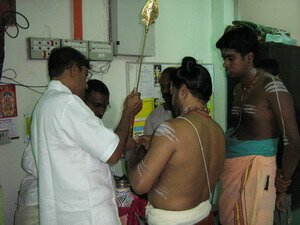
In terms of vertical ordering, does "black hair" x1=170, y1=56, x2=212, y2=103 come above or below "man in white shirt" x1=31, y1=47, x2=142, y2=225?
above

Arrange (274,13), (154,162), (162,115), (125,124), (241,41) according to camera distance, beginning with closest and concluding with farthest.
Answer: (154,162)
(125,124)
(241,41)
(162,115)
(274,13)

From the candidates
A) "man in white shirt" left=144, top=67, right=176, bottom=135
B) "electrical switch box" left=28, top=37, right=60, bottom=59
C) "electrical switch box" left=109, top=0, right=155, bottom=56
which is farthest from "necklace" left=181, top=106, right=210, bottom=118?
"electrical switch box" left=109, top=0, right=155, bottom=56

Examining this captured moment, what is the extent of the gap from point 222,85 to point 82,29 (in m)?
1.72

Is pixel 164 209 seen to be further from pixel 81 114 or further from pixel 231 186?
pixel 231 186

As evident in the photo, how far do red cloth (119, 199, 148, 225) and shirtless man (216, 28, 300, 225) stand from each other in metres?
0.51

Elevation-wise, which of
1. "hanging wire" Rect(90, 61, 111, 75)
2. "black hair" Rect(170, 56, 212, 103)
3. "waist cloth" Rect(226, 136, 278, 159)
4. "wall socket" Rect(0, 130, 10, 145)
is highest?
"hanging wire" Rect(90, 61, 111, 75)

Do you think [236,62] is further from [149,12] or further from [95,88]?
[95,88]

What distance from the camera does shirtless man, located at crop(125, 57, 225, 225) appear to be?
50.3 inches

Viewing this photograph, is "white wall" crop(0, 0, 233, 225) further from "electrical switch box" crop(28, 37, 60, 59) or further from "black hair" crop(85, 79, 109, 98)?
"black hair" crop(85, 79, 109, 98)

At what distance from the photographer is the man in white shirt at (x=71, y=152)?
1.32m

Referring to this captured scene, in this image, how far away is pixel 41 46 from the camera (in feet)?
6.81

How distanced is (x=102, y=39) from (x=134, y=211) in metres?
1.35

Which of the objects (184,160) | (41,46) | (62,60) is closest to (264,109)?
(184,160)

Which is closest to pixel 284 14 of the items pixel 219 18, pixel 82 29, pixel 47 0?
pixel 219 18
